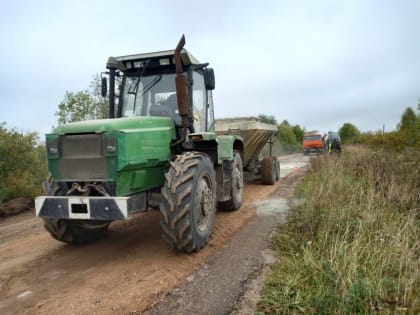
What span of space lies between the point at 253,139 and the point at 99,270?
622 centimetres

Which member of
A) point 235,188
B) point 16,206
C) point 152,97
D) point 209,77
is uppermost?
point 209,77

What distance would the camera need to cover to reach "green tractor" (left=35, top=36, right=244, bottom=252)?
12.4 feet

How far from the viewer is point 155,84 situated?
17.1 ft

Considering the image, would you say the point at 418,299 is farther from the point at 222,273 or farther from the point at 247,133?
the point at 247,133

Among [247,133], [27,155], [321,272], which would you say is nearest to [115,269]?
[321,272]

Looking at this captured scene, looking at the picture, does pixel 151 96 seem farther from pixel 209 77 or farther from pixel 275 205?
pixel 275 205

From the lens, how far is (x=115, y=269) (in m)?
3.85

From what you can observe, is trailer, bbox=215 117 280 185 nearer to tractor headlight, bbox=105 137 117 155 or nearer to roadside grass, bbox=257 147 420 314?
roadside grass, bbox=257 147 420 314

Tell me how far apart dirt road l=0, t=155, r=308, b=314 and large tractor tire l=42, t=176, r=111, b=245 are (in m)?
0.15

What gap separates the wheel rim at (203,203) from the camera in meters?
4.23

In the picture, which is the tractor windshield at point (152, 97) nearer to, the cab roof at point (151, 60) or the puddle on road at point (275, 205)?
the cab roof at point (151, 60)

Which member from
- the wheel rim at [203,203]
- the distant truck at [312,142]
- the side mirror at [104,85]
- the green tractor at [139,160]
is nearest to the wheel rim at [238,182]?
the green tractor at [139,160]

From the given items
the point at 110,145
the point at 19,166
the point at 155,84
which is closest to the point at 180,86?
the point at 155,84

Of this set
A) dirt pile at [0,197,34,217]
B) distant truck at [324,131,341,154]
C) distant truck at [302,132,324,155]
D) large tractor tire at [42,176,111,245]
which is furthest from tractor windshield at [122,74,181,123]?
distant truck at [302,132,324,155]
